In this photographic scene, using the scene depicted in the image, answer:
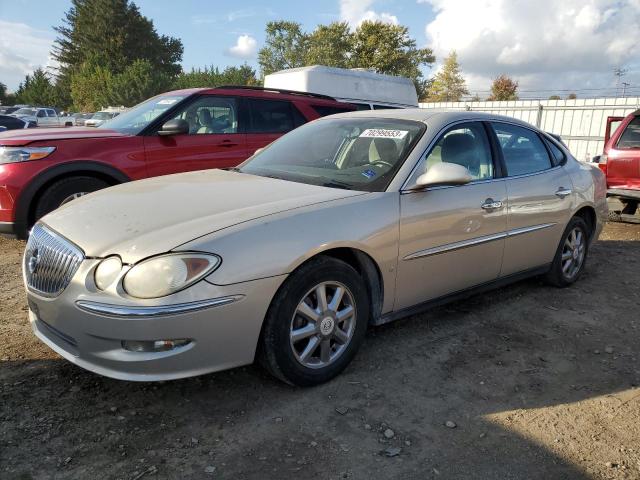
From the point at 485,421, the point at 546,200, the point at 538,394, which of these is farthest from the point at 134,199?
the point at 546,200

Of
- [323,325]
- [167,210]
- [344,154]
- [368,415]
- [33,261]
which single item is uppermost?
[344,154]

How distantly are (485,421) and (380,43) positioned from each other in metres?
50.9

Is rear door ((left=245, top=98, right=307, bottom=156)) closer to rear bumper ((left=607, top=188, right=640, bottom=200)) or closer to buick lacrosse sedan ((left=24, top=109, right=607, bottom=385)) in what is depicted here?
buick lacrosse sedan ((left=24, top=109, right=607, bottom=385))

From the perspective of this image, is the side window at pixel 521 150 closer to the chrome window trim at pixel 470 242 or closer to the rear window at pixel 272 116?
the chrome window trim at pixel 470 242

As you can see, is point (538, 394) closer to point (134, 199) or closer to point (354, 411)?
point (354, 411)

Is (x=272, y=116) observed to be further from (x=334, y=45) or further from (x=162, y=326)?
(x=334, y=45)

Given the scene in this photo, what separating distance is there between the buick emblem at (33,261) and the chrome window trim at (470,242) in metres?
2.08

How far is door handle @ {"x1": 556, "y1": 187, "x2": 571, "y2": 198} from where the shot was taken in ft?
14.5

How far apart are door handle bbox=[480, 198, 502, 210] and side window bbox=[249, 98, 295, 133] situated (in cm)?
356

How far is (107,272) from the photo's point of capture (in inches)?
94.0

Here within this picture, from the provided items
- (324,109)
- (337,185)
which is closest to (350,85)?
(324,109)

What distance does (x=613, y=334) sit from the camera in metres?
3.84

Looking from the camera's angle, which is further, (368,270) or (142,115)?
(142,115)

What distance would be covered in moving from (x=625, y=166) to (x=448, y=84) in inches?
1888
